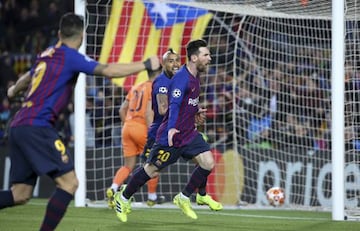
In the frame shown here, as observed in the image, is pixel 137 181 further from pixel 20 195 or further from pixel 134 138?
pixel 20 195

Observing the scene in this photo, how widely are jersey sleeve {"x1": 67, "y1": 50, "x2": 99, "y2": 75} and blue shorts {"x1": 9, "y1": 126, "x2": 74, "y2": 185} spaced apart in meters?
0.52

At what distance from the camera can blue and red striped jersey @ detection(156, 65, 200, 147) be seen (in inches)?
359

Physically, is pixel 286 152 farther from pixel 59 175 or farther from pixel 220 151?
pixel 59 175

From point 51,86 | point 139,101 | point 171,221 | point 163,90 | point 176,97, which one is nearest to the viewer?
point 51,86

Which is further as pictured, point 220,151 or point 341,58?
point 220,151

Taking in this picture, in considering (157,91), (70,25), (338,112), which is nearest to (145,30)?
(157,91)

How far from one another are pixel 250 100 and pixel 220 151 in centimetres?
127

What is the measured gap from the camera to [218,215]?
35.7 ft

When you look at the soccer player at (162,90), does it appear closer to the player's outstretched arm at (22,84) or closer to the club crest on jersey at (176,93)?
the club crest on jersey at (176,93)

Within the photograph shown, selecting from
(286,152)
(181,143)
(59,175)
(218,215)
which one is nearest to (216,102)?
(286,152)

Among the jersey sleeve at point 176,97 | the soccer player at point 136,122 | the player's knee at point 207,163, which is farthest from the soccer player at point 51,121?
the soccer player at point 136,122

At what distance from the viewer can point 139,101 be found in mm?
11875

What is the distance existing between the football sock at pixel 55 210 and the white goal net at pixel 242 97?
22.2 ft

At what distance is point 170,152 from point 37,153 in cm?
295
